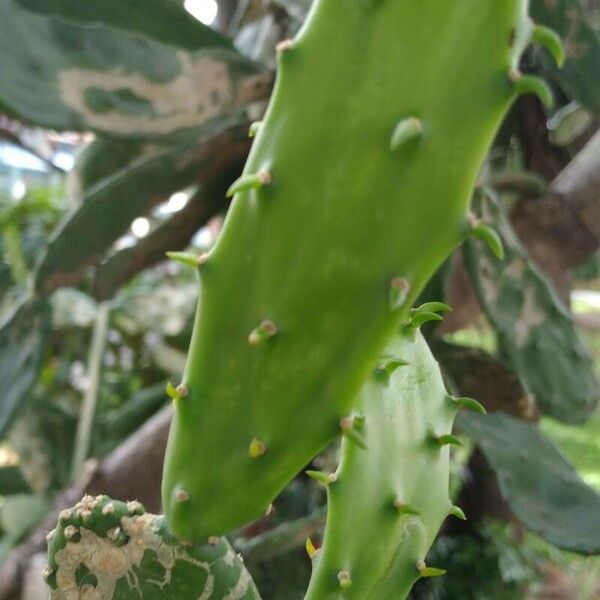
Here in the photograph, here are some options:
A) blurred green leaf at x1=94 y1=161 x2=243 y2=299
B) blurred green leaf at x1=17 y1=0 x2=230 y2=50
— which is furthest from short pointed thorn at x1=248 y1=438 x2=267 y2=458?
blurred green leaf at x1=94 y1=161 x2=243 y2=299

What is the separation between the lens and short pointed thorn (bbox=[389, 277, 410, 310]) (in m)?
0.24

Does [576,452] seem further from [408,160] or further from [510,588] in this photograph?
[408,160]

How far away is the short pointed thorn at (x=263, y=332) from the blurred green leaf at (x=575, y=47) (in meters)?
0.52

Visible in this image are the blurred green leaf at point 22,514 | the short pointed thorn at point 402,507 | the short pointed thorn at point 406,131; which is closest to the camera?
the short pointed thorn at point 406,131

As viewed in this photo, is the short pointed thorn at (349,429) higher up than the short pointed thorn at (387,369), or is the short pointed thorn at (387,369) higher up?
the short pointed thorn at (349,429)

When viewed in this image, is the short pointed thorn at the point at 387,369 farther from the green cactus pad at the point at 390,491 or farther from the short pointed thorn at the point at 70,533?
the short pointed thorn at the point at 70,533

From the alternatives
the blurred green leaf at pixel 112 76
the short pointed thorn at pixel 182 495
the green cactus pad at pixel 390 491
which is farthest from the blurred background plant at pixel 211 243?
the short pointed thorn at pixel 182 495

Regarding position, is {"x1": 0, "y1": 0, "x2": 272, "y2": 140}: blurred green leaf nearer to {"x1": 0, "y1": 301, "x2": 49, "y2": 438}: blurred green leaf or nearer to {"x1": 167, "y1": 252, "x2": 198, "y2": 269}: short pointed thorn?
{"x1": 0, "y1": 301, "x2": 49, "y2": 438}: blurred green leaf

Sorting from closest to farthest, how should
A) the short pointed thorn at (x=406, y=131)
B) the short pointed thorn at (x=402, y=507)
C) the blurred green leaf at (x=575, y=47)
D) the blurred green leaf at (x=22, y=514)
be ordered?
the short pointed thorn at (x=406, y=131)
the short pointed thorn at (x=402, y=507)
the blurred green leaf at (x=575, y=47)
the blurred green leaf at (x=22, y=514)

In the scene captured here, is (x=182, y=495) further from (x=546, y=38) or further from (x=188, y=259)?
(x=546, y=38)

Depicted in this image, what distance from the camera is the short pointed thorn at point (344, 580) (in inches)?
12.5

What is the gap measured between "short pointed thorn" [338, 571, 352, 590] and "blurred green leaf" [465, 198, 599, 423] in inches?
16.4

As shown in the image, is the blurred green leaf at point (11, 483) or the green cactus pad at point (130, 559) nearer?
the green cactus pad at point (130, 559)

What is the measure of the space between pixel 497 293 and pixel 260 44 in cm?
39
